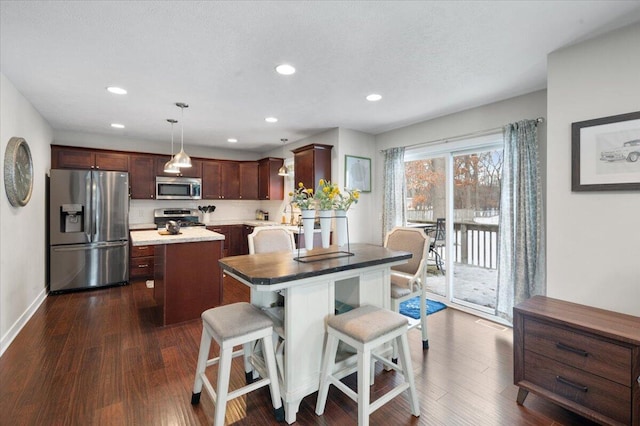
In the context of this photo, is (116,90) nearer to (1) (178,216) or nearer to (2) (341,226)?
(2) (341,226)

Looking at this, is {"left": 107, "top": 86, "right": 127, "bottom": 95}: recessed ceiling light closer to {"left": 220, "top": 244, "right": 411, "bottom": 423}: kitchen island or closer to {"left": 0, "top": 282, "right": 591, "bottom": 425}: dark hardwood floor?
{"left": 220, "top": 244, "right": 411, "bottom": 423}: kitchen island

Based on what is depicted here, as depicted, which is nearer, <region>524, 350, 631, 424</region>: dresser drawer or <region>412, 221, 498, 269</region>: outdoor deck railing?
<region>524, 350, 631, 424</region>: dresser drawer

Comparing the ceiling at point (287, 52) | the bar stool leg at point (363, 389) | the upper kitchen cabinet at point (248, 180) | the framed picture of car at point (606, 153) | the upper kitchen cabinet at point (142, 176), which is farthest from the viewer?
the upper kitchen cabinet at point (248, 180)

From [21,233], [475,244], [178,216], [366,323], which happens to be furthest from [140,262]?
[475,244]

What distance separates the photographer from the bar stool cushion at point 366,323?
167cm

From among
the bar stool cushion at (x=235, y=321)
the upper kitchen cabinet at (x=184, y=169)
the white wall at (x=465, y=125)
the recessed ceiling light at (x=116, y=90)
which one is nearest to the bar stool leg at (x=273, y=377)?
the bar stool cushion at (x=235, y=321)

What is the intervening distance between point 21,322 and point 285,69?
3.72m

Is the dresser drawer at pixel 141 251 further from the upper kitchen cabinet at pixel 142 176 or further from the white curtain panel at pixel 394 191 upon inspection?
the white curtain panel at pixel 394 191

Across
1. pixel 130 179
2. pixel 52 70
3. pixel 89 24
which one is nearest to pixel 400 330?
pixel 89 24

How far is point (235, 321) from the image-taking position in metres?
1.77

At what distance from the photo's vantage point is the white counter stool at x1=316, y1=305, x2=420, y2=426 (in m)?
→ 1.62

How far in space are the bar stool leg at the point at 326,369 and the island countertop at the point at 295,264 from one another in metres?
0.43

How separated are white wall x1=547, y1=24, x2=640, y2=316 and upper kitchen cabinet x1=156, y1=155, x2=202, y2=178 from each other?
5.52m

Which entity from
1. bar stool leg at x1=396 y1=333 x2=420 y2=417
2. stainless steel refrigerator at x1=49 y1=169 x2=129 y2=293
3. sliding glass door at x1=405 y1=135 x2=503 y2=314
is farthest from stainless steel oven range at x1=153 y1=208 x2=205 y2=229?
bar stool leg at x1=396 y1=333 x2=420 y2=417
